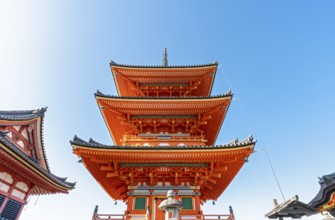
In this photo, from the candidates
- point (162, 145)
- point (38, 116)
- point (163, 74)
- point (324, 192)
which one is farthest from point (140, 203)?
point (38, 116)

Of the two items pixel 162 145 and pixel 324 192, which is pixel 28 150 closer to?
pixel 162 145

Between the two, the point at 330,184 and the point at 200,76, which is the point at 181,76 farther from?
the point at 330,184

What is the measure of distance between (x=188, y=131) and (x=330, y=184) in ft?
24.0

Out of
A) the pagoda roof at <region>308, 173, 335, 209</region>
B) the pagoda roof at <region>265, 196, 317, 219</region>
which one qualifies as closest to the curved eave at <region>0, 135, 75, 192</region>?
the pagoda roof at <region>265, 196, 317, 219</region>

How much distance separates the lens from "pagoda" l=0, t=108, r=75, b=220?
10.0 m

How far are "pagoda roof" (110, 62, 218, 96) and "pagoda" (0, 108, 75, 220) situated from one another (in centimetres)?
659

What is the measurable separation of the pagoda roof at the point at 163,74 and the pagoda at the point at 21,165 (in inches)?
260

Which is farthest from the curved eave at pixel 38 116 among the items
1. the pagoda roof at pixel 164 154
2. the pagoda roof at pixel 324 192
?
the pagoda roof at pixel 324 192

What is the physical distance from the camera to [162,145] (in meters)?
11.7

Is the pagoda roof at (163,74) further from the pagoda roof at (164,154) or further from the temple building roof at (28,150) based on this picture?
the pagoda roof at (164,154)

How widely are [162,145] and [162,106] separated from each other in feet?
7.93

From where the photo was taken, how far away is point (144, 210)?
31.9 ft

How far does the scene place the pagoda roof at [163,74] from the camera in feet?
49.6

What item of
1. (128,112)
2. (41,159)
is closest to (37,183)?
(41,159)
